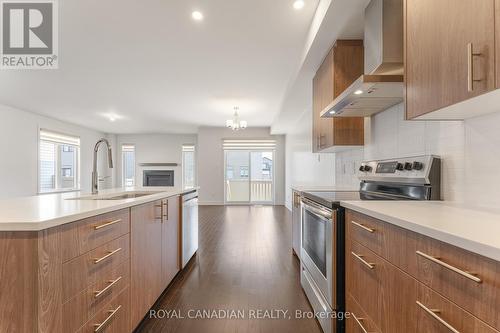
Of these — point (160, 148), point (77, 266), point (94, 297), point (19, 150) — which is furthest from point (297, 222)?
point (160, 148)

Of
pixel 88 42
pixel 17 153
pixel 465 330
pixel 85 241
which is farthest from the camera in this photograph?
pixel 17 153

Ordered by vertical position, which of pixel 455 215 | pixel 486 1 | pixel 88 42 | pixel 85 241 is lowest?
pixel 85 241

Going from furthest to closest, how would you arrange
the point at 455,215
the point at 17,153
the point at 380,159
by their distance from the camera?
the point at 17,153, the point at 380,159, the point at 455,215

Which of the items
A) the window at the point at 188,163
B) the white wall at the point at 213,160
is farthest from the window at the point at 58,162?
the white wall at the point at 213,160

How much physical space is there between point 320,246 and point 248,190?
23.6 feet

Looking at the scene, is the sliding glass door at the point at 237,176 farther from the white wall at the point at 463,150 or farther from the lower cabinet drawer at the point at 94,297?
the lower cabinet drawer at the point at 94,297

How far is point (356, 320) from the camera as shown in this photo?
57.4 inches

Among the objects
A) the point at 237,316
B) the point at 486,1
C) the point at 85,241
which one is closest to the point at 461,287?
the point at 486,1

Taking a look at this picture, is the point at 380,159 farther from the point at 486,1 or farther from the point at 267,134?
the point at 267,134

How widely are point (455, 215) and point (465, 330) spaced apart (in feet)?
1.67

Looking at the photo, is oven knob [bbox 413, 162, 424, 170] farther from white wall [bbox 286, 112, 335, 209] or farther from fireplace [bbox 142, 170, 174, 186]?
fireplace [bbox 142, 170, 174, 186]

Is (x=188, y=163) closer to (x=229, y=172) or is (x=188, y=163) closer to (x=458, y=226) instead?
(x=229, y=172)

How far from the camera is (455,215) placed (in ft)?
3.60

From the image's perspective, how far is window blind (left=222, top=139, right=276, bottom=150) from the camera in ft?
29.6
